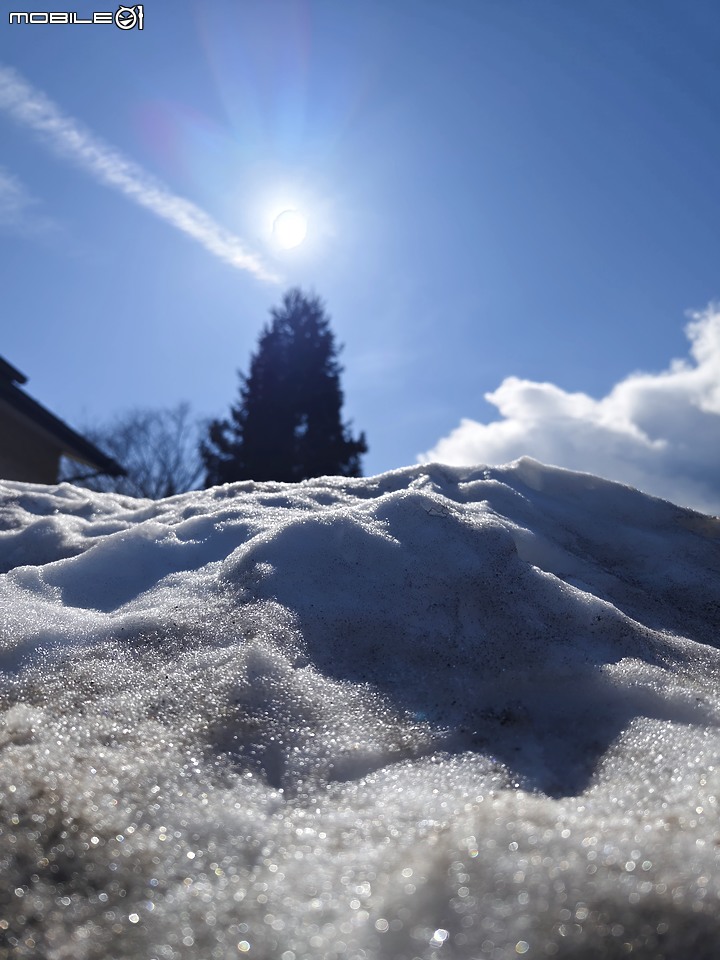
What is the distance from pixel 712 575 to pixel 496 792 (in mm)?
1097

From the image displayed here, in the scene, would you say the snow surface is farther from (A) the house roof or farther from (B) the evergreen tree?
(B) the evergreen tree

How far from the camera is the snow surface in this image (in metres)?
0.64

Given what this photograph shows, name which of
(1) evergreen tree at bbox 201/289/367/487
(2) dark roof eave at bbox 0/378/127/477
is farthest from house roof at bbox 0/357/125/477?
(1) evergreen tree at bbox 201/289/367/487

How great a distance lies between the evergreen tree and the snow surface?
48.9ft

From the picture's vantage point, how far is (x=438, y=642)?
1.25 m

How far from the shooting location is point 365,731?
101cm

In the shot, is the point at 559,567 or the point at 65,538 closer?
the point at 559,567

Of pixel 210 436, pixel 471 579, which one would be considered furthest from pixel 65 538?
pixel 210 436

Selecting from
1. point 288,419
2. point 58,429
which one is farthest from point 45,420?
point 288,419

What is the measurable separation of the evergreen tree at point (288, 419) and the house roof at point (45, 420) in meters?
5.96

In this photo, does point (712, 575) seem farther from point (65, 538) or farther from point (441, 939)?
point (65, 538)

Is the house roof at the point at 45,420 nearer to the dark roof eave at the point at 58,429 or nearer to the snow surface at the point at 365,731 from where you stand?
the dark roof eave at the point at 58,429

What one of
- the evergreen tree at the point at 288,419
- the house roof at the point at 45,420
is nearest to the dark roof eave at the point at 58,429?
the house roof at the point at 45,420

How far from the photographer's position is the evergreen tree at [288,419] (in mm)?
17188
